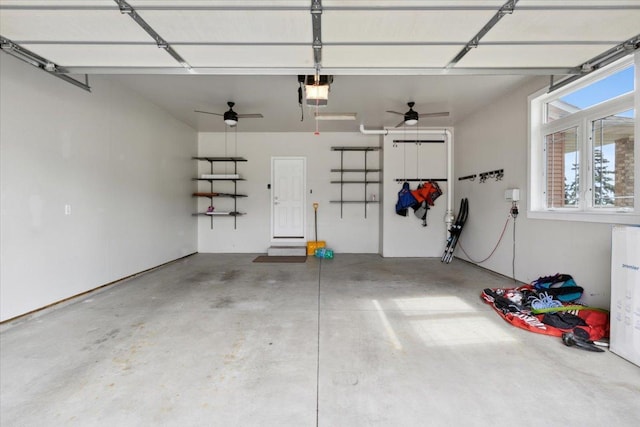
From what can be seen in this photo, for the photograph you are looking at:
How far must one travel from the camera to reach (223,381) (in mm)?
1825

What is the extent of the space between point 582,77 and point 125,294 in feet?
19.4

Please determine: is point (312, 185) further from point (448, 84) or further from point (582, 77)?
point (582, 77)

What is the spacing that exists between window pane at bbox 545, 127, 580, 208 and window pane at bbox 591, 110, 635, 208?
0.67ft

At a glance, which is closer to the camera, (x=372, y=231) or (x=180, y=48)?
(x=180, y=48)

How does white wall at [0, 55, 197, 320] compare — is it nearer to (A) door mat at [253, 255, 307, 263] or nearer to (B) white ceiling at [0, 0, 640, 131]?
(B) white ceiling at [0, 0, 640, 131]

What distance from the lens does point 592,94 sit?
3049 mm

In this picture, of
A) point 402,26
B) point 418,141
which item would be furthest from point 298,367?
point 418,141

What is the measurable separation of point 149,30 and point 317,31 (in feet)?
4.08

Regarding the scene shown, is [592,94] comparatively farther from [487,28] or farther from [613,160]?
[487,28]

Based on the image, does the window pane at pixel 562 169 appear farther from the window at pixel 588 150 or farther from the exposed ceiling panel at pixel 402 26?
the exposed ceiling panel at pixel 402 26

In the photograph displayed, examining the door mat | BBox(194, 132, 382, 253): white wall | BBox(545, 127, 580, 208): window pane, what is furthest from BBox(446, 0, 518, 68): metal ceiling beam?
the door mat

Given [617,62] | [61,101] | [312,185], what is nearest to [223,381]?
[61,101]

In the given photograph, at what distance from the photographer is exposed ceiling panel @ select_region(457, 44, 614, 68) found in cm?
230

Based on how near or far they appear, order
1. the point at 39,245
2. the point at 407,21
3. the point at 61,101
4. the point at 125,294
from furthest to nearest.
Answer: the point at 125,294 < the point at 61,101 < the point at 39,245 < the point at 407,21
